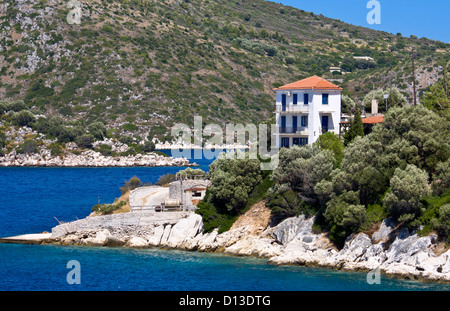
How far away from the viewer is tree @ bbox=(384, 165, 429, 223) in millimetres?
39688

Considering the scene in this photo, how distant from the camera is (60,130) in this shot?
135 m

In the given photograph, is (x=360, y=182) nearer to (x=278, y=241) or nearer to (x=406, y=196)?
(x=406, y=196)

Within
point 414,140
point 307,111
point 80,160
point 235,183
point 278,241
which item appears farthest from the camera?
point 80,160

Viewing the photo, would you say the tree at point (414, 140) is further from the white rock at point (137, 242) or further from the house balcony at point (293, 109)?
the white rock at point (137, 242)

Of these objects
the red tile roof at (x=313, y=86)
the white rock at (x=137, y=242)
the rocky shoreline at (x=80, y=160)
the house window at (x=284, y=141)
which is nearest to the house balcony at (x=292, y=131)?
the house window at (x=284, y=141)

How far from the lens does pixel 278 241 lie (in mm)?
45250

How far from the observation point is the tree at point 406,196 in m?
39.7

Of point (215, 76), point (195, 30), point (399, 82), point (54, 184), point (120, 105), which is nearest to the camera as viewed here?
point (54, 184)

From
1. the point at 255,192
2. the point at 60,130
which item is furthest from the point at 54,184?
the point at 255,192

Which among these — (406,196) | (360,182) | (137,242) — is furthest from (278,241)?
(137,242)

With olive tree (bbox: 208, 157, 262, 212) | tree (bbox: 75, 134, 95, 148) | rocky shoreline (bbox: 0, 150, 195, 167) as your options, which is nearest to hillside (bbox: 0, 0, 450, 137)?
tree (bbox: 75, 134, 95, 148)

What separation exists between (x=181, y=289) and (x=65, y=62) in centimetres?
12927

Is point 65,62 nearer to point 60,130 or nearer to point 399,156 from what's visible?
point 60,130

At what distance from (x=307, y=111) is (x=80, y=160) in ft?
267
